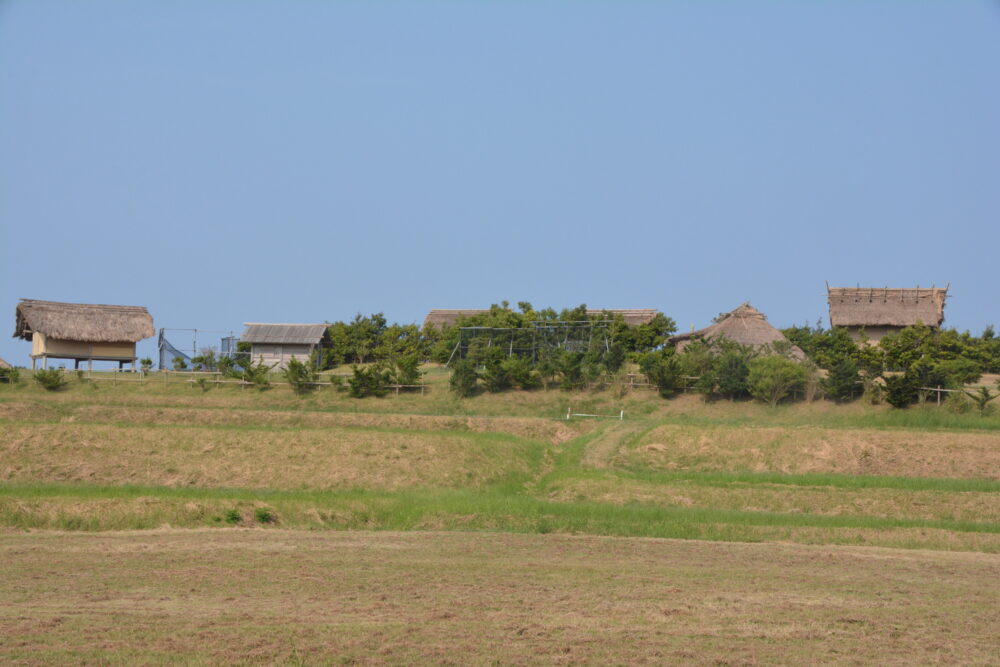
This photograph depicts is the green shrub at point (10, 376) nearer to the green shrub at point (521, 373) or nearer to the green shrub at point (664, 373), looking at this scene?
the green shrub at point (521, 373)

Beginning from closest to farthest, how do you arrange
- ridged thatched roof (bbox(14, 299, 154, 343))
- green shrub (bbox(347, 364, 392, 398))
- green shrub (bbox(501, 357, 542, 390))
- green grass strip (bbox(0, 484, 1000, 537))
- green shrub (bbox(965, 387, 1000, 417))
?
green grass strip (bbox(0, 484, 1000, 537)), green shrub (bbox(965, 387, 1000, 417)), green shrub (bbox(347, 364, 392, 398)), green shrub (bbox(501, 357, 542, 390)), ridged thatched roof (bbox(14, 299, 154, 343))

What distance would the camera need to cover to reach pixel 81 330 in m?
57.8

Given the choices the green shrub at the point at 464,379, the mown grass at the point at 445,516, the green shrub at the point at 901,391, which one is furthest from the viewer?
the green shrub at the point at 464,379

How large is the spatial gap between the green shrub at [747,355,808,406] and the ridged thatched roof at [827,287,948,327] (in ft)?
54.6

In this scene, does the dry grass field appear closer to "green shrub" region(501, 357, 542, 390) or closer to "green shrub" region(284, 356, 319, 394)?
"green shrub" region(284, 356, 319, 394)

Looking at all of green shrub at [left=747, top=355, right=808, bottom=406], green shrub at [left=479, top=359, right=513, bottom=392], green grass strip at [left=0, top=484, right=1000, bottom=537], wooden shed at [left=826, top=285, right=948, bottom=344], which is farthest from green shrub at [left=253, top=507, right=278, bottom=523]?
→ wooden shed at [left=826, top=285, right=948, bottom=344]

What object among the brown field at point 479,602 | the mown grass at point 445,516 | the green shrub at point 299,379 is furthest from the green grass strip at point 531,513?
the green shrub at point 299,379

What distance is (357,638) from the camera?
11.9 metres

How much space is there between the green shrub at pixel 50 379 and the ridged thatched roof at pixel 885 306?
138ft

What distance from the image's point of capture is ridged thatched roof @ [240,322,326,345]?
6219 centimetres

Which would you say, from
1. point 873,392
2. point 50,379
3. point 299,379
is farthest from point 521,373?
point 50,379

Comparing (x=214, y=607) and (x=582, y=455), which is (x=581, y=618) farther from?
(x=582, y=455)

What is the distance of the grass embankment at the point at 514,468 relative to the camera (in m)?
23.1

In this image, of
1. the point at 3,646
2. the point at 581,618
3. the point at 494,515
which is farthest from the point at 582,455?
the point at 3,646
